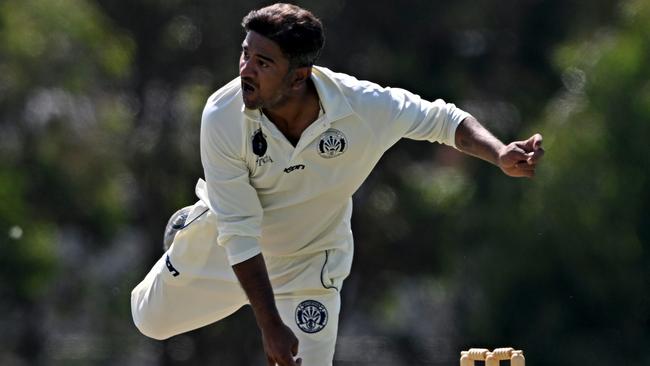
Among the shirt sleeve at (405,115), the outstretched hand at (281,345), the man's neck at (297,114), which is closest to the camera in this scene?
the outstretched hand at (281,345)

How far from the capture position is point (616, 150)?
9492 millimetres

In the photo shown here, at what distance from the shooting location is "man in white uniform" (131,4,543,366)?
14.1ft

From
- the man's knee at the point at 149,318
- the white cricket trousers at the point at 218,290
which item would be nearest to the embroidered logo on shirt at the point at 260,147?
the white cricket trousers at the point at 218,290

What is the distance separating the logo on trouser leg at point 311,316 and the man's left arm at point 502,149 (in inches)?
25.1

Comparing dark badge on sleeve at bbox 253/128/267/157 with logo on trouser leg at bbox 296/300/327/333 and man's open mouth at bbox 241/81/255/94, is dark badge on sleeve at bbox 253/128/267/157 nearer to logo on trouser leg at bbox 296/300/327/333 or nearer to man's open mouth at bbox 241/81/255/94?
man's open mouth at bbox 241/81/255/94

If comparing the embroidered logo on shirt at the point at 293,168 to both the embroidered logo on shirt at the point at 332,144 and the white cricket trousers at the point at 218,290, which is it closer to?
the embroidered logo on shirt at the point at 332,144

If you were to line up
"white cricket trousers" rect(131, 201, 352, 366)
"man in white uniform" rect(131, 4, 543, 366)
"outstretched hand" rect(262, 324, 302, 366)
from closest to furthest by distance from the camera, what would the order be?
"outstretched hand" rect(262, 324, 302, 366) → "man in white uniform" rect(131, 4, 543, 366) → "white cricket trousers" rect(131, 201, 352, 366)

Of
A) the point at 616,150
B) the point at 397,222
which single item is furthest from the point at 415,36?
the point at 616,150

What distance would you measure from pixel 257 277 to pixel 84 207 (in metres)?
6.84

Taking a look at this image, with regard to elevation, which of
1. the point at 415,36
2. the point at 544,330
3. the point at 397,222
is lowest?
the point at 544,330

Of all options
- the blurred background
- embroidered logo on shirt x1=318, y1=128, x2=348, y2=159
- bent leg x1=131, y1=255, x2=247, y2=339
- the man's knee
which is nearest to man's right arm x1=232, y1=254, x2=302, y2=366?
embroidered logo on shirt x1=318, y1=128, x2=348, y2=159

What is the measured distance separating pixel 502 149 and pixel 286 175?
2.03ft

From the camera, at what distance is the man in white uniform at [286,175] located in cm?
430

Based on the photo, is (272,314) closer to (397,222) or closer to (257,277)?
(257,277)
